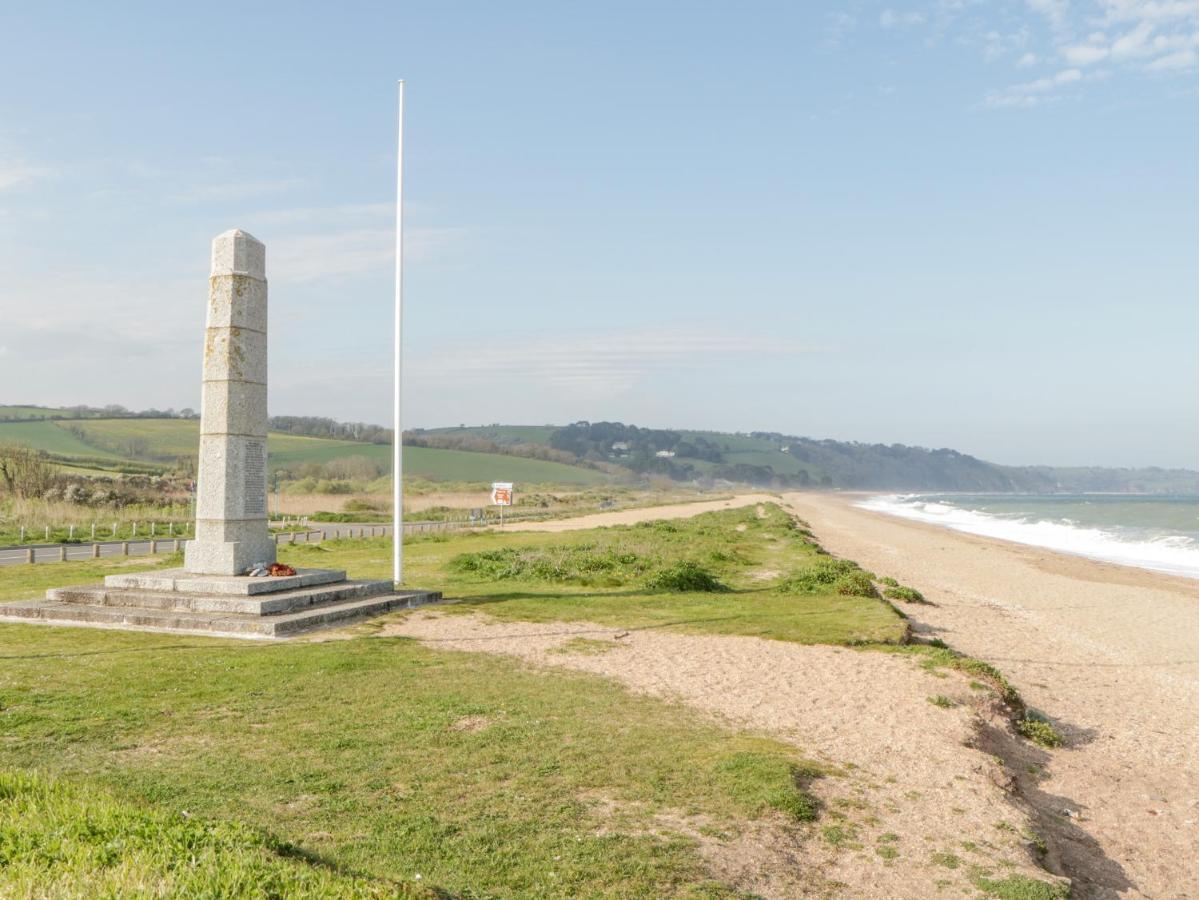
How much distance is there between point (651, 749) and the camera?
830cm

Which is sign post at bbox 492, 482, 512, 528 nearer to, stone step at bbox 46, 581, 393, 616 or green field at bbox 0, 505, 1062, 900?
stone step at bbox 46, 581, 393, 616

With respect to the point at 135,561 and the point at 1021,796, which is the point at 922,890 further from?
the point at 135,561

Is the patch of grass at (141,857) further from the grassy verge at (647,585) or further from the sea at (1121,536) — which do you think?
the sea at (1121,536)

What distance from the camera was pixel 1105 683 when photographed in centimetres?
1448

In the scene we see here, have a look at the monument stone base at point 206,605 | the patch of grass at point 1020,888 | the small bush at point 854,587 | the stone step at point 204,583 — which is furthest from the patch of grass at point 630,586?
the patch of grass at point 1020,888

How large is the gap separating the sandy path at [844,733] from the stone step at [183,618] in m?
1.15

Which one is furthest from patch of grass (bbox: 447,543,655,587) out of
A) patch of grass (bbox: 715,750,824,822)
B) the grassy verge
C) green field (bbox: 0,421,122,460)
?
green field (bbox: 0,421,122,460)

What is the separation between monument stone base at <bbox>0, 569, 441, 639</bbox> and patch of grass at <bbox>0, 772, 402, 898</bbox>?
8786mm

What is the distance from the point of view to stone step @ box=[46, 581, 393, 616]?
1446 centimetres

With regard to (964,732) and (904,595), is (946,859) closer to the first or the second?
(964,732)

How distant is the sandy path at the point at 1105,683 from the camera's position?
7.73 metres

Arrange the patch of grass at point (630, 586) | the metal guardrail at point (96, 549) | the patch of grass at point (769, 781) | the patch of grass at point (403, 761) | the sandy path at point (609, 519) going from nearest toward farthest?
the patch of grass at point (403, 761) < the patch of grass at point (769, 781) < the patch of grass at point (630, 586) < the metal guardrail at point (96, 549) < the sandy path at point (609, 519)

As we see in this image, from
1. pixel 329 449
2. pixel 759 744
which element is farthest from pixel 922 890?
pixel 329 449

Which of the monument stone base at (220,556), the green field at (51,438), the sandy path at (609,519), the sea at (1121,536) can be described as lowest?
the sea at (1121,536)
